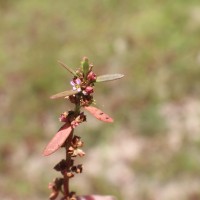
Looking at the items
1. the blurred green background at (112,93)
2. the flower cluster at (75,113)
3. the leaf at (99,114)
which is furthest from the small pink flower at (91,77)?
the blurred green background at (112,93)

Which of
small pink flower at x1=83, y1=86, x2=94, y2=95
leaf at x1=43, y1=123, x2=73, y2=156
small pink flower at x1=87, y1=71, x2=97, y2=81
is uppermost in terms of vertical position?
small pink flower at x1=87, y1=71, x2=97, y2=81

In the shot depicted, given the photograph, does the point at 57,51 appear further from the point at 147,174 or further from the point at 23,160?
the point at 147,174

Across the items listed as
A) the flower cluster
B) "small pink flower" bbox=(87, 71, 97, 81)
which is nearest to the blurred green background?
the flower cluster

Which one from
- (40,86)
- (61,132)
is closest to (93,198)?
(61,132)

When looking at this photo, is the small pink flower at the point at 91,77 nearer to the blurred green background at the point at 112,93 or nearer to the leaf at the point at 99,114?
the leaf at the point at 99,114

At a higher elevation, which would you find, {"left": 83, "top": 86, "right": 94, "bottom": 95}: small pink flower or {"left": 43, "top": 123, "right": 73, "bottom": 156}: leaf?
{"left": 83, "top": 86, "right": 94, "bottom": 95}: small pink flower

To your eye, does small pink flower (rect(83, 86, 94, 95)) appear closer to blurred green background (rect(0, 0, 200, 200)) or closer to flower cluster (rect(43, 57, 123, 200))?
flower cluster (rect(43, 57, 123, 200))

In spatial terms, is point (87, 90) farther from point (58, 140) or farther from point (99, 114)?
point (58, 140)
